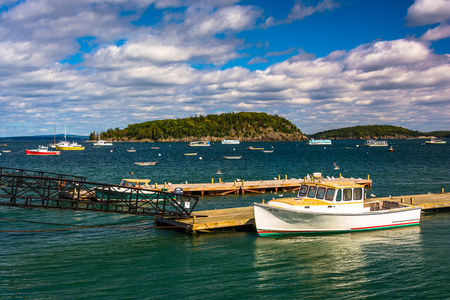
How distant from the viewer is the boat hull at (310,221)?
2169 cm

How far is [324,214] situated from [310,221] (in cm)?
95

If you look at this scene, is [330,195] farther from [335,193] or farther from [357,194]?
[357,194]

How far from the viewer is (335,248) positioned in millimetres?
20125

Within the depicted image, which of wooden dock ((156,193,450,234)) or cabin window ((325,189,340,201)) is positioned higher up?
cabin window ((325,189,340,201))

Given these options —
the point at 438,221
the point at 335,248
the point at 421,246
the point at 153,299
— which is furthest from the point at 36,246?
the point at 438,221

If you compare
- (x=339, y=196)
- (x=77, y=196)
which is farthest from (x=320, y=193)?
(x=77, y=196)

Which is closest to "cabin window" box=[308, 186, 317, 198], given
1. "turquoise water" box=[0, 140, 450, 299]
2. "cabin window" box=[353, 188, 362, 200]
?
"cabin window" box=[353, 188, 362, 200]

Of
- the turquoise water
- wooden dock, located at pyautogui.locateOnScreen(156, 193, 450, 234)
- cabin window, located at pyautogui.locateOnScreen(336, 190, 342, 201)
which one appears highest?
cabin window, located at pyautogui.locateOnScreen(336, 190, 342, 201)

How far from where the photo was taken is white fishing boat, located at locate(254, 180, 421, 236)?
71.4 ft

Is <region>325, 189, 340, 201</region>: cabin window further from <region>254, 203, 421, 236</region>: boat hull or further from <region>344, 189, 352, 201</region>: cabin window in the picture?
<region>254, 203, 421, 236</region>: boat hull

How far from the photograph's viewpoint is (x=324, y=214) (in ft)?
71.9

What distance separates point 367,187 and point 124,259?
36.9 metres

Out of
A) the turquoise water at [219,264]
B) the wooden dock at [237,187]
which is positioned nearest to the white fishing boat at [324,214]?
the turquoise water at [219,264]

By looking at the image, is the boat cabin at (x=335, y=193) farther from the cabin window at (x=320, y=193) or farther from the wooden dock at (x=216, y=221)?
the wooden dock at (x=216, y=221)
